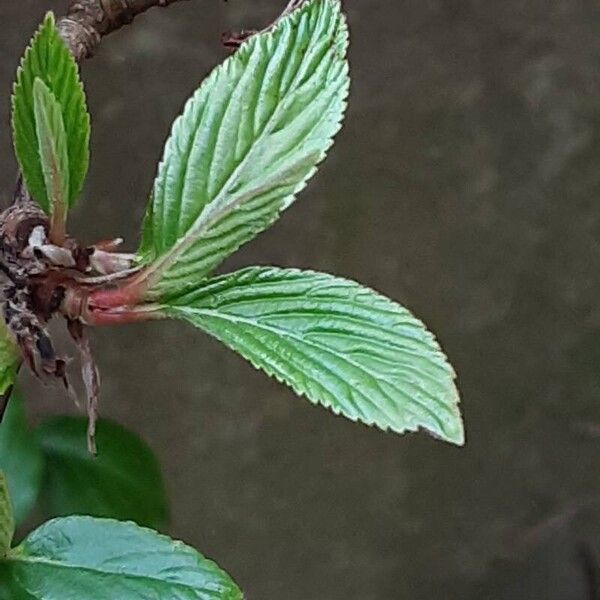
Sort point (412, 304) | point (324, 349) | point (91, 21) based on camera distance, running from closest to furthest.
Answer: point (324, 349)
point (91, 21)
point (412, 304)

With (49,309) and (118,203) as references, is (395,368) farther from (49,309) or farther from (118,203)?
(118,203)

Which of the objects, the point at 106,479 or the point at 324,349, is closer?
the point at 324,349

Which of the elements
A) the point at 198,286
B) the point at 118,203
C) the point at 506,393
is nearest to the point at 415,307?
the point at 506,393

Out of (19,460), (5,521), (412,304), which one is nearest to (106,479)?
(19,460)

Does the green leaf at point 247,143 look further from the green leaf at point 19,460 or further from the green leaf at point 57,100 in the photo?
the green leaf at point 19,460

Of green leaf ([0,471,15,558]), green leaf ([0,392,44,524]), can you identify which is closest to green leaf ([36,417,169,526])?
green leaf ([0,392,44,524])

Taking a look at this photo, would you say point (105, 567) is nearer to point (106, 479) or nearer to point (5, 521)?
point (5, 521)
